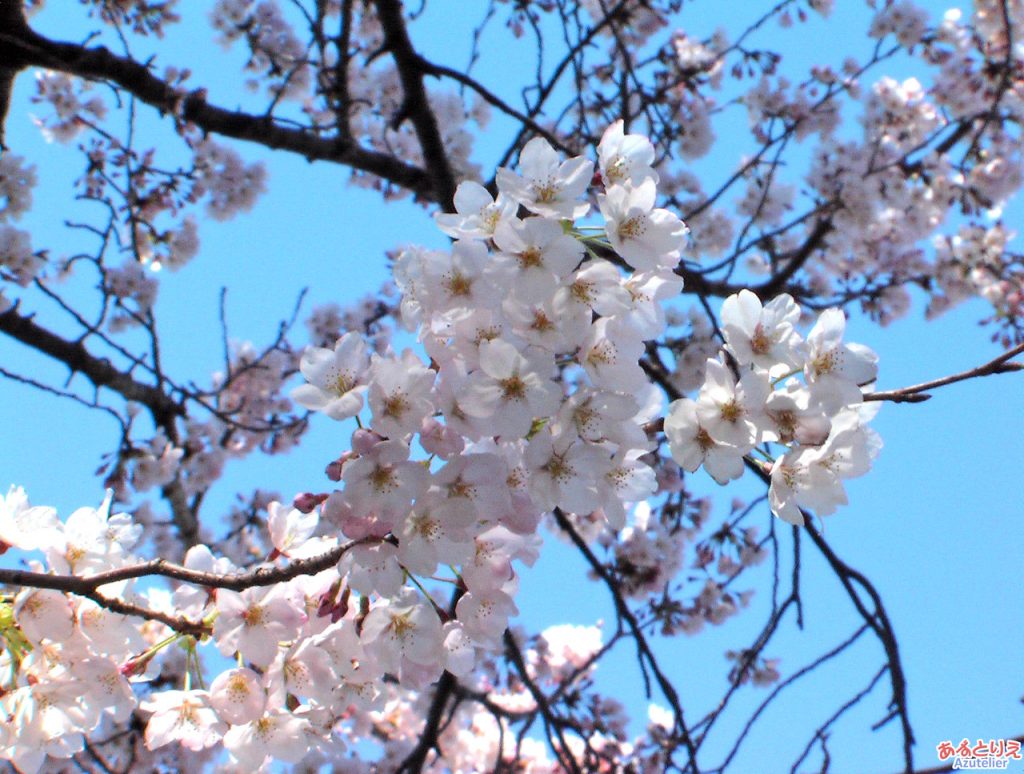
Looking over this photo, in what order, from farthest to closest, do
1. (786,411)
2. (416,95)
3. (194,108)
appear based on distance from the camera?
(194,108), (416,95), (786,411)

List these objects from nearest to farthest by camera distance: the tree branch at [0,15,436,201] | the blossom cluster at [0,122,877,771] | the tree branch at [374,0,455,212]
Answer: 1. the blossom cluster at [0,122,877,771]
2. the tree branch at [374,0,455,212]
3. the tree branch at [0,15,436,201]

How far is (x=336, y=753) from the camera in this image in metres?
1.62

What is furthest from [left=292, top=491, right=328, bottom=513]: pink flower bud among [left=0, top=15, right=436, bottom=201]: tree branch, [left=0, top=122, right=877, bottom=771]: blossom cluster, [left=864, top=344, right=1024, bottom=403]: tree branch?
[left=0, top=15, right=436, bottom=201]: tree branch

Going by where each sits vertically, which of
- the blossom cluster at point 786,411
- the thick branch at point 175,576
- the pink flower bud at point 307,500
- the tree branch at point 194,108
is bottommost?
the thick branch at point 175,576

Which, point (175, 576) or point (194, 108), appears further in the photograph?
point (194, 108)

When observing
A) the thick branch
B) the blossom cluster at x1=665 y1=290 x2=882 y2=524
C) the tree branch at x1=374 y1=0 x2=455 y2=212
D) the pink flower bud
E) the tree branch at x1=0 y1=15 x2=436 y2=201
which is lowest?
the thick branch

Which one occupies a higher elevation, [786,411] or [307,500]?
[786,411]

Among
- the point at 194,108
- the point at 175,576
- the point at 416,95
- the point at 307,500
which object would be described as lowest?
the point at 175,576

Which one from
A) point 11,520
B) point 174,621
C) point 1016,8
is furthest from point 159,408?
point 1016,8

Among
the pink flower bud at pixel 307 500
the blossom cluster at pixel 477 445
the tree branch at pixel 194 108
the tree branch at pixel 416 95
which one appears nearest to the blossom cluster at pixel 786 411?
the blossom cluster at pixel 477 445

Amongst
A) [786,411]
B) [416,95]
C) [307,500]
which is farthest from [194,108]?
[786,411]

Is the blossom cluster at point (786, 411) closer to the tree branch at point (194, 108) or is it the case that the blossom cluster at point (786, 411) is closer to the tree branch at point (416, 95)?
the tree branch at point (416, 95)

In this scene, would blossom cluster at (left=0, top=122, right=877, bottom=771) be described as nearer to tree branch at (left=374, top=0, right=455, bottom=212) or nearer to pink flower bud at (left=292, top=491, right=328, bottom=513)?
pink flower bud at (left=292, top=491, right=328, bottom=513)

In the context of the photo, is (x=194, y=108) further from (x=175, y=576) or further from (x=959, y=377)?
(x=959, y=377)
